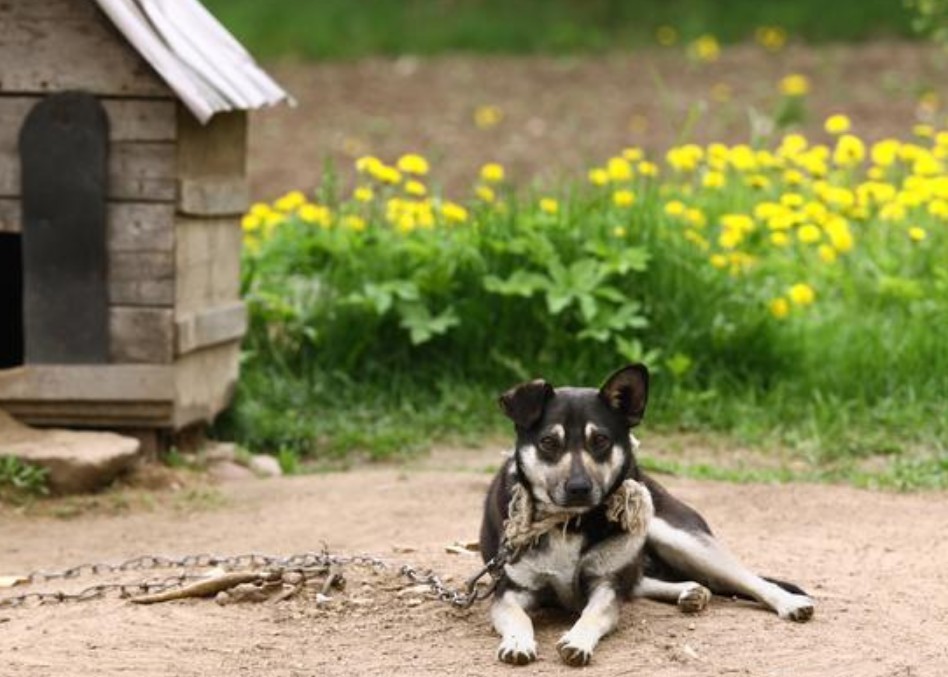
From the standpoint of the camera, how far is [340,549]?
24.1ft

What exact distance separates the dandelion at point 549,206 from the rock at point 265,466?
1.88 meters

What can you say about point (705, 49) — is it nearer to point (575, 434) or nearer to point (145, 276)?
point (145, 276)

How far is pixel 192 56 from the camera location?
842 centimetres

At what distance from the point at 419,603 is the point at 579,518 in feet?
2.04

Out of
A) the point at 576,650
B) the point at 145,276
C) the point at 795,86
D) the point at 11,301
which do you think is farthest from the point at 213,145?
the point at 795,86

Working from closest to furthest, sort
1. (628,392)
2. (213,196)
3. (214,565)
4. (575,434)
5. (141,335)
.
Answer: (575,434) → (628,392) → (214,565) → (141,335) → (213,196)

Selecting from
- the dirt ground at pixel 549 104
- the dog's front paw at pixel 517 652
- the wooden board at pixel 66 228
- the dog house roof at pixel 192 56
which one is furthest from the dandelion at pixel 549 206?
the dog's front paw at pixel 517 652

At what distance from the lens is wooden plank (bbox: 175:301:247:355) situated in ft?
27.8

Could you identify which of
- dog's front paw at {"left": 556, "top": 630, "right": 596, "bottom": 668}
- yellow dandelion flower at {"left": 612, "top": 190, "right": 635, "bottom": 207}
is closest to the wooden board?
yellow dandelion flower at {"left": 612, "top": 190, "right": 635, "bottom": 207}

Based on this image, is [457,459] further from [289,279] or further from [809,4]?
[809,4]

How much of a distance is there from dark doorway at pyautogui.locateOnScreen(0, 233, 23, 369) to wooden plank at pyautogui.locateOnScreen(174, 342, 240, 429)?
4.17 feet

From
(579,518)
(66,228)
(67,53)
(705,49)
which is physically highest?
(705,49)

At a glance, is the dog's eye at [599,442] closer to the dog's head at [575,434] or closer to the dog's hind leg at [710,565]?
the dog's head at [575,434]

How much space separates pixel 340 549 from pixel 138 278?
1686mm
